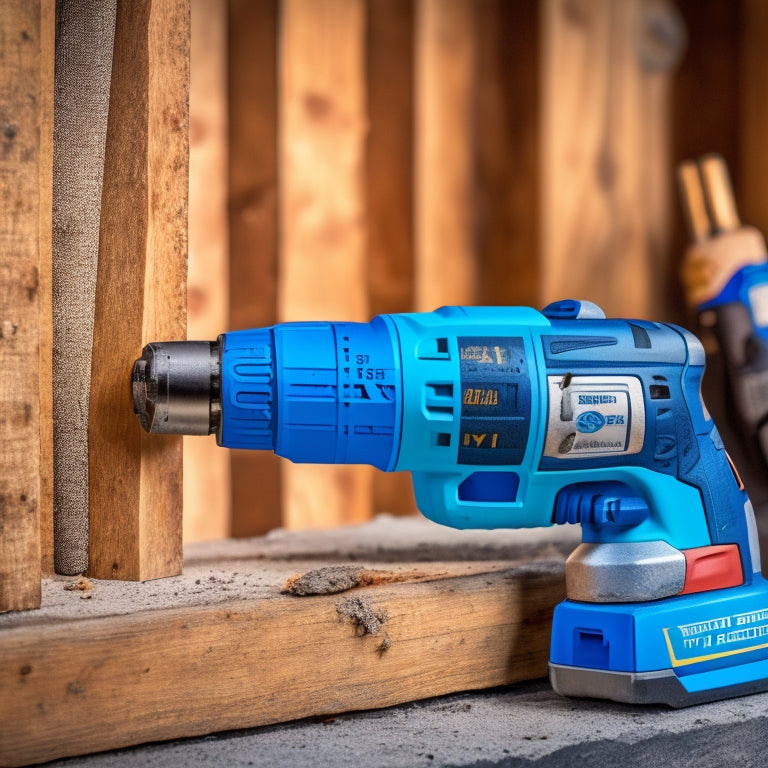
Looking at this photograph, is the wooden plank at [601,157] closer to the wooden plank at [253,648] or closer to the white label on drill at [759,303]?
Answer: the white label on drill at [759,303]

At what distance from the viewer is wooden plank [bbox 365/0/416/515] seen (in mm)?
1413

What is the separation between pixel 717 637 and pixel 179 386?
1.70 feet

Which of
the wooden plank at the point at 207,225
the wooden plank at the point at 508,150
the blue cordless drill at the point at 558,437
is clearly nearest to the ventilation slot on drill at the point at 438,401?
the blue cordless drill at the point at 558,437

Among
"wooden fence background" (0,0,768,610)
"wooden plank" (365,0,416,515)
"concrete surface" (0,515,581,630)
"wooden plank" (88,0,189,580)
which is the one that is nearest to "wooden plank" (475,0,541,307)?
"wooden fence background" (0,0,768,610)

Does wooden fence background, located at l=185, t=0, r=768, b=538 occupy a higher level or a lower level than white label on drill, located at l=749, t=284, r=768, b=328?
higher

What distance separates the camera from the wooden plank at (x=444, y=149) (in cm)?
142

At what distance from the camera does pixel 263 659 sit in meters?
0.78

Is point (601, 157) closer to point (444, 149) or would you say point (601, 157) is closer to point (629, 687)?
point (444, 149)

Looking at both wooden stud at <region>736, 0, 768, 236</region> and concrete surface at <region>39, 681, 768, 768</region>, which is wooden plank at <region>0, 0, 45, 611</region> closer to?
concrete surface at <region>39, 681, 768, 768</region>

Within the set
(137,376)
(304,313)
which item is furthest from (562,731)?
(304,313)

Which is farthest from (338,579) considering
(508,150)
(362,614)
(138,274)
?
(508,150)

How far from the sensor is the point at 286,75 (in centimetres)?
133

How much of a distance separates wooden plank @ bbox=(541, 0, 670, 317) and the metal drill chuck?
2.57 ft

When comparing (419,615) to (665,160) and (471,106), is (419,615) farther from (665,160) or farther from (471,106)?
(665,160)
